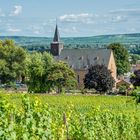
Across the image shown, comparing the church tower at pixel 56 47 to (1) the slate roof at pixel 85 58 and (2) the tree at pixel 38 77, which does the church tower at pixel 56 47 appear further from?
(2) the tree at pixel 38 77

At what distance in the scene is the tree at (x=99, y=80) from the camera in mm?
79438

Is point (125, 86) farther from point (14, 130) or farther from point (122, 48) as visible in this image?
point (14, 130)

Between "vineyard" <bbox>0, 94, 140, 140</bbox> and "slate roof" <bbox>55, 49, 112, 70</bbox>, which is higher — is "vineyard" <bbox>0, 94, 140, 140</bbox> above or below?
above

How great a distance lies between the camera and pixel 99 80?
261ft

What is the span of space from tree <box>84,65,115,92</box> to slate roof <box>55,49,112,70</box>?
20.1 metres

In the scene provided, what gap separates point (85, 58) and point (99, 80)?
2416cm

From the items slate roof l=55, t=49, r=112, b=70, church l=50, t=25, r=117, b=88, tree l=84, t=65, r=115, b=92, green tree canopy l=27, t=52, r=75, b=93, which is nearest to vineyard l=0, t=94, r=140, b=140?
green tree canopy l=27, t=52, r=75, b=93

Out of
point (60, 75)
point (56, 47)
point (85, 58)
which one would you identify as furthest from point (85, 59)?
point (60, 75)

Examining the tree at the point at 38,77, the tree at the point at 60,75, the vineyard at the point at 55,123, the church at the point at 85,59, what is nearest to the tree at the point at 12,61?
the tree at the point at 38,77

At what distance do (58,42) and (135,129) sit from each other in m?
98.4

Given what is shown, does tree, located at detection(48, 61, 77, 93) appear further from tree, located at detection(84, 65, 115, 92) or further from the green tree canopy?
tree, located at detection(84, 65, 115, 92)

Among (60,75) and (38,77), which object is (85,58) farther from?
(60,75)

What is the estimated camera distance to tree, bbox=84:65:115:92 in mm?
79438

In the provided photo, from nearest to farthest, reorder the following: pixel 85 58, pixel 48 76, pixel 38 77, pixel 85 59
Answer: pixel 48 76 < pixel 38 77 < pixel 85 58 < pixel 85 59
